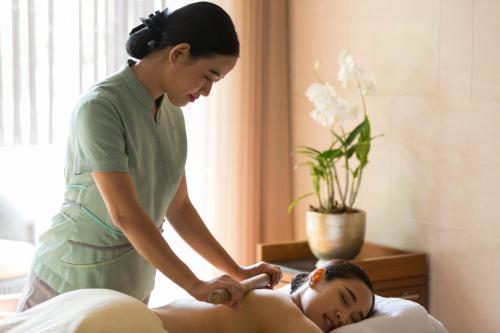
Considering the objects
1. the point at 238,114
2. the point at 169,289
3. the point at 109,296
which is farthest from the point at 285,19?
the point at 109,296

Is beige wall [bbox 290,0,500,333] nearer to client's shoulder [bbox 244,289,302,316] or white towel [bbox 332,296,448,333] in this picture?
white towel [bbox 332,296,448,333]

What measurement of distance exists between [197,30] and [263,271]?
23.9 inches

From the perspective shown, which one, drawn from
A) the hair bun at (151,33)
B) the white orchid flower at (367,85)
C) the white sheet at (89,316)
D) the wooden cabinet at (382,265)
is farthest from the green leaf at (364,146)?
the white sheet at (89,316)

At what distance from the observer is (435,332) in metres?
2.12

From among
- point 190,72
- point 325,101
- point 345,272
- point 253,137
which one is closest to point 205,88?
point 190,72

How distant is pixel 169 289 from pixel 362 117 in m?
1.08

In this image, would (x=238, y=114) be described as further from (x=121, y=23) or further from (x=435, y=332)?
(x=435, y=332)

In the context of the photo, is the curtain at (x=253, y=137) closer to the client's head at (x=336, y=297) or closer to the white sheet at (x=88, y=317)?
the client's head at (x=336, y=297)

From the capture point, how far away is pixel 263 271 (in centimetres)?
212

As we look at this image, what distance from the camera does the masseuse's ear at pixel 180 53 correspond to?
1.93m

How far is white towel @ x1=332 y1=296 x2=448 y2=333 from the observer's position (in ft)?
6.51

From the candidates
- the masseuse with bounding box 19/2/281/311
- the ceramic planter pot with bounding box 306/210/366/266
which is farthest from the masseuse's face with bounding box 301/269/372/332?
the ceramic planter pot with bounding box 306/210/366/266

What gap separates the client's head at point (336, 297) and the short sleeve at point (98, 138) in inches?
22.4

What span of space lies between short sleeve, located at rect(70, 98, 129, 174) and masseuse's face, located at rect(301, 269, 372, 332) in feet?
1.89
